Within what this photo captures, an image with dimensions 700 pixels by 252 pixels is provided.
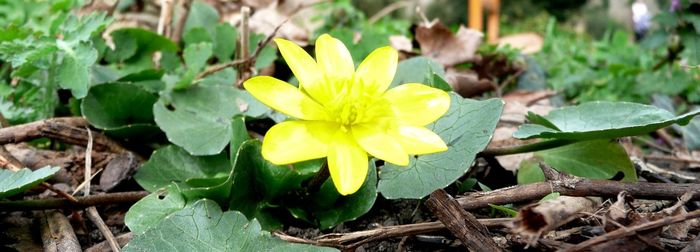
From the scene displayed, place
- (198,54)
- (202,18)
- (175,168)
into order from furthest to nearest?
(202,18) → (198,54) → (175,168)

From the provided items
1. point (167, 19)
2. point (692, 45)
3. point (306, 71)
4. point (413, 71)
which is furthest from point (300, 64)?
point (692, 45)

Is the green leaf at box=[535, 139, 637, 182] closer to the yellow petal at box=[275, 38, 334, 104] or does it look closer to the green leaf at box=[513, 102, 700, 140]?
the green leaf at box=[513, 102, 700, 140]

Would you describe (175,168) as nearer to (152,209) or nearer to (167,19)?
(152,209)

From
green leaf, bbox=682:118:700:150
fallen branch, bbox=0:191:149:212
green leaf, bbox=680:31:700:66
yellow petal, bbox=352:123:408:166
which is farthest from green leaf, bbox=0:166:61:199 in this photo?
green leaf, bbox=680:31:700:66

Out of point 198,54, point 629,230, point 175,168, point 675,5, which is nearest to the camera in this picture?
point 629,230

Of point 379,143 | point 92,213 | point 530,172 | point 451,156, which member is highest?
point 379,143
